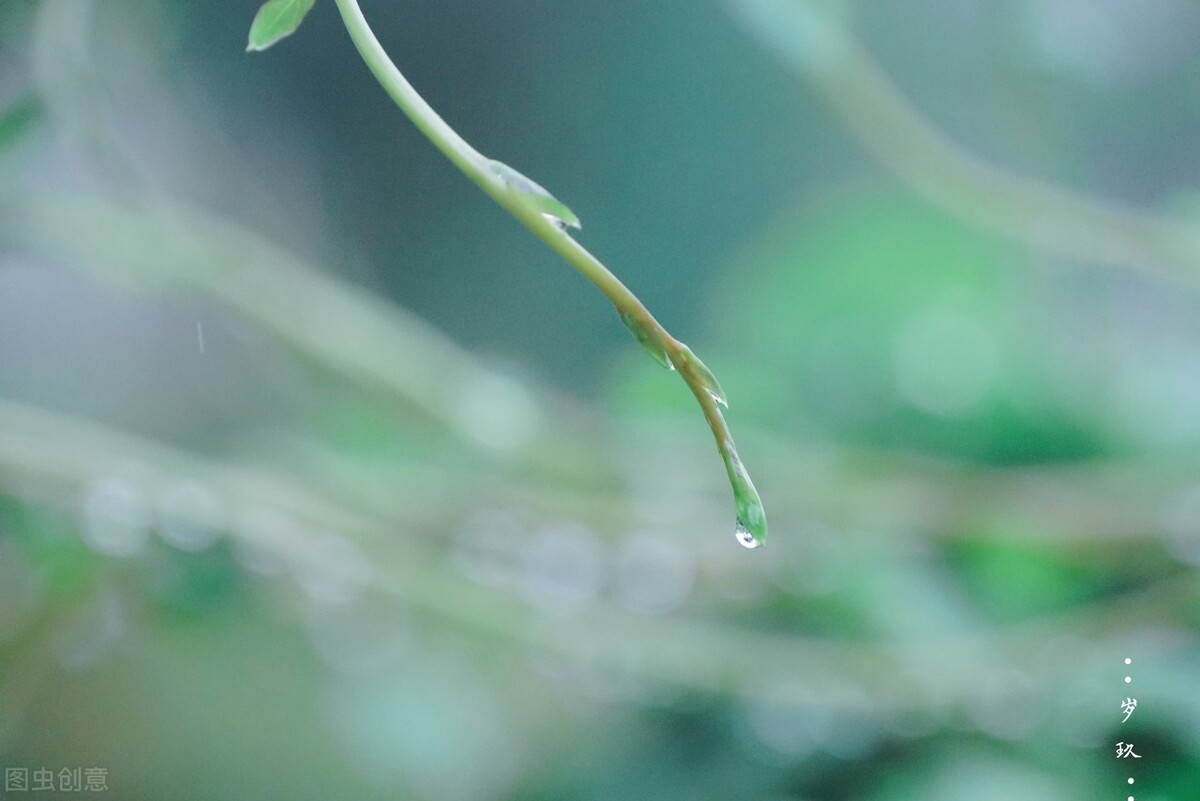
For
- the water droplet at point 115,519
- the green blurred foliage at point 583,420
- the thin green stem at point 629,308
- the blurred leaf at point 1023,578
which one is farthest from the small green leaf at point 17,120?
the blurred leaf at point 1023,578

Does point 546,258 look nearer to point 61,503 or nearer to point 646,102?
point 646,102

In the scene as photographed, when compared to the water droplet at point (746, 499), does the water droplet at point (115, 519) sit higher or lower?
higher

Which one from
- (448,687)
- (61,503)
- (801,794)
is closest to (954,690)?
(801,794)

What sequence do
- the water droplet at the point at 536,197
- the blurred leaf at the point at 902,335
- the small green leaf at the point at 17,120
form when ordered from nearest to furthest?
1. the water droplet at the point at 536,197
2. the small green leaf at the point at 17,120
3. the blurred leaf at the point at 902,335

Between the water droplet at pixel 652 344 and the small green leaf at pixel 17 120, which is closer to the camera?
the water droplet at pixel 652 344

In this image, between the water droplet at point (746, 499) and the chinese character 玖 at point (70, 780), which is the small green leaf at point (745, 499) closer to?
the water droplet at point (746, 499)

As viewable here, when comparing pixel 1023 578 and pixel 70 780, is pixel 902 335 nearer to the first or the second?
pixel 1023 578
